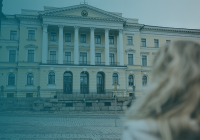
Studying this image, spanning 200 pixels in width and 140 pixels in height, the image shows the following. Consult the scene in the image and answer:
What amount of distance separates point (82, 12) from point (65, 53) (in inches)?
354

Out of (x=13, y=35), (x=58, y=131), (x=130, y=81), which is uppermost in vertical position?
(x=13, y=35)

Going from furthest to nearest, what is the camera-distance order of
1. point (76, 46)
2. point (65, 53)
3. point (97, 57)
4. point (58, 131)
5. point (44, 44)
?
point (97, 57) < point (65, 53) < point (76, 46) < point (44, 44) < point (58, 131)

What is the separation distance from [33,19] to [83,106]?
828 inches

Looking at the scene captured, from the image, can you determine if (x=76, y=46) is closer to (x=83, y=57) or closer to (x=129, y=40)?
(x=83, y=57)

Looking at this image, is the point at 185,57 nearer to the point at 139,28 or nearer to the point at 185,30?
the point at 139,28

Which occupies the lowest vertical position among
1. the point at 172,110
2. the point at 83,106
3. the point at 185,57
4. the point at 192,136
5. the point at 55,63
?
the point at 83,106

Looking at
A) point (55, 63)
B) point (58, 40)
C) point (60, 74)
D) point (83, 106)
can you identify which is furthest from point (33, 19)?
point (83, 106)

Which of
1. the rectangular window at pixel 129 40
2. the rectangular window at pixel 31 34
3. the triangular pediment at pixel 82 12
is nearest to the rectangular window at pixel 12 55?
the rectangular window at pixel 31 34

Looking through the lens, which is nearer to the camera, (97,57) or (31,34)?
(31,34)

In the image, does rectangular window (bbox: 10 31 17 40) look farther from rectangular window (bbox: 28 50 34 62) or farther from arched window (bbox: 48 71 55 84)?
arched window (bbox: 48 71 55 84)

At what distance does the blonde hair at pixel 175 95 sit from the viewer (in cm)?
110

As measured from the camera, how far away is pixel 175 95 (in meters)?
1.16

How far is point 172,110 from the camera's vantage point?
3.77ft

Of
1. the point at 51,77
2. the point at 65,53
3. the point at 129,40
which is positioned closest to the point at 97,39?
the point at 129,40
